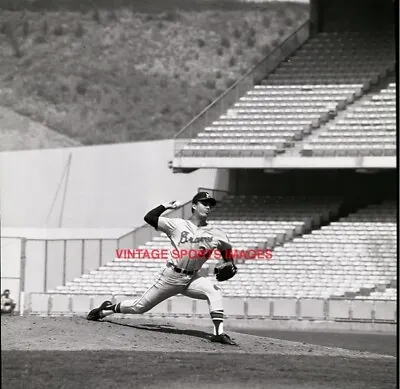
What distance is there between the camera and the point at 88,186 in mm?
12977

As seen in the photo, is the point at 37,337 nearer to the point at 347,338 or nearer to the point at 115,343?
the point at 115,343

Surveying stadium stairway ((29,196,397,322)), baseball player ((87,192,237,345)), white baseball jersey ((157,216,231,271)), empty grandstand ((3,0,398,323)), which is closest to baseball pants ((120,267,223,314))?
baseball player ((87,192,237,345))

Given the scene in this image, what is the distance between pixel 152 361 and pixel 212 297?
0.75 m

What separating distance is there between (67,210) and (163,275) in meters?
3.04

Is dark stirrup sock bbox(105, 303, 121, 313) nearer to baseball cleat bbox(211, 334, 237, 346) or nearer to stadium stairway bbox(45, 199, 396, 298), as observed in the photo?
baseball cleat bbox(211, 334, 237, 346)

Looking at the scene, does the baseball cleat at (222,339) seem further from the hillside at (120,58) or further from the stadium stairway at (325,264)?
the hillside at (120,58)

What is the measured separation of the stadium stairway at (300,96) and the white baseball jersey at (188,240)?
6649mm

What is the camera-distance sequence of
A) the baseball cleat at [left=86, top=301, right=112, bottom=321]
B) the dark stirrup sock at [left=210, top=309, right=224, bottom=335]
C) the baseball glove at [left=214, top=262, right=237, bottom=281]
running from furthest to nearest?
the baseball cleat at [left=86, top=301, right=112, bottom=321]
the baseball glove at [left=214, top=262, right=237, bottom=281]
the dark stirrup sock at [left=210, top=309, right=224, bottom=335]

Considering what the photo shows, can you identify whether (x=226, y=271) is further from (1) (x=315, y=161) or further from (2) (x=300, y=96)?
(1) (x=315, y=161)

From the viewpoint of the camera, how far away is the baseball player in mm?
9680

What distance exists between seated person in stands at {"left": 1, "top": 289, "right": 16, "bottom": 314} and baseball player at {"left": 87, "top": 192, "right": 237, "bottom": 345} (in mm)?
1477

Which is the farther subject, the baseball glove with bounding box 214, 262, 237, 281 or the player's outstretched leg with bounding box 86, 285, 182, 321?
the baseball glove with bounding box 214, 262, 237, 281

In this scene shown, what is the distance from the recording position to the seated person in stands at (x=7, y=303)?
1115 centimetres

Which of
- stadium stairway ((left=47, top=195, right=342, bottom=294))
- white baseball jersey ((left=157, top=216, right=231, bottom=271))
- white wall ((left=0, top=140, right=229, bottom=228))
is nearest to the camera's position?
white baseball jersey ((left=157, top=216, right=231, bottom=271))
